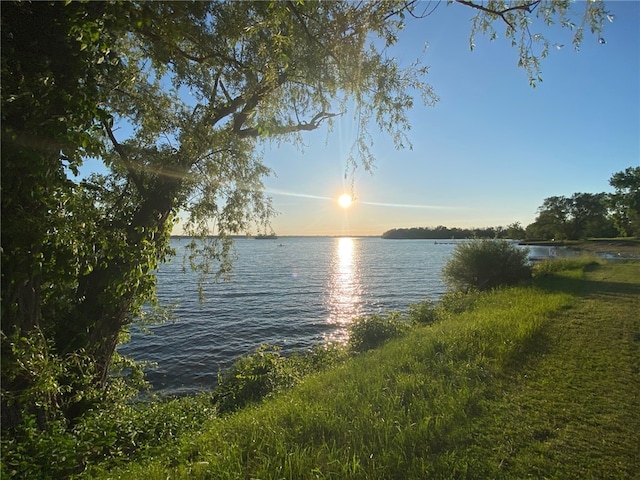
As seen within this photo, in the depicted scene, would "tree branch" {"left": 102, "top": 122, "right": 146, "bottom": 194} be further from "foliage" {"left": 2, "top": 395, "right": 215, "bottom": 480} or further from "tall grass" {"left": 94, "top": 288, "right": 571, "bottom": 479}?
"tall grass" {"left": 94, "top": 288, "right": 571, "bottom": 479}

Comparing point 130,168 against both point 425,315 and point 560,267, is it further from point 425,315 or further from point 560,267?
point 560,267

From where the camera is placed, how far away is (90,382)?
633cm

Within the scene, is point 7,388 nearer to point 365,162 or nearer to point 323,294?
point 365,162

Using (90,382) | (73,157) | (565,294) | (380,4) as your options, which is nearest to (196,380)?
(90,382)

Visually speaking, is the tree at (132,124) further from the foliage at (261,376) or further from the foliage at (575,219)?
the foliage at (575,219)

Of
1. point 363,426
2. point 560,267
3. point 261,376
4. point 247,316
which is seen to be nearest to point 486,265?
point 560,267

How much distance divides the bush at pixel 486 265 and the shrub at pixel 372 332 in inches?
413

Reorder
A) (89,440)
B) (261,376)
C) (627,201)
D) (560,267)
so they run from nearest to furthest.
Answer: (89,440)
(261,376)
(560,267)
(627,201)

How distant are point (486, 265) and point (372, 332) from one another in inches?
486

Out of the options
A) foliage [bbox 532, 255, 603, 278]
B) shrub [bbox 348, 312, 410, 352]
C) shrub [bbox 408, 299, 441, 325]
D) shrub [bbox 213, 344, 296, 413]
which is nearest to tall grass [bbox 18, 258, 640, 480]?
shrub [bbox 213, 344, 296, 413]

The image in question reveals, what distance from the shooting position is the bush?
69.4 feet

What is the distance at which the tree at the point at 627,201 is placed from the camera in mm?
74556

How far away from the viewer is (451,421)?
4.70 meters

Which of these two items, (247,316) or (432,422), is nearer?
(432,422)
